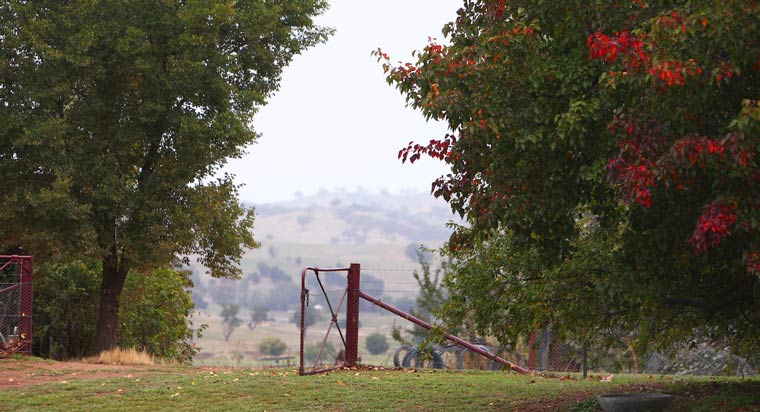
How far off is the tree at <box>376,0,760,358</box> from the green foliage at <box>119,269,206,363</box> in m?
14.1

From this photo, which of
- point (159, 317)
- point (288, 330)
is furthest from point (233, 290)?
point (159, 317)

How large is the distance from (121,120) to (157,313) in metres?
6.29

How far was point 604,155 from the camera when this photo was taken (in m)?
8.87

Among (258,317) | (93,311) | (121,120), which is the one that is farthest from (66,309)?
(258,317)

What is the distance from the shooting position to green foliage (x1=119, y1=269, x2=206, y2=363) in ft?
76.5

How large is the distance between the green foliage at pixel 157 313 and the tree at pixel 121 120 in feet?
8.48

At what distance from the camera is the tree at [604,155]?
7.77 m

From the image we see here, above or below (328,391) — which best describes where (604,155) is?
above

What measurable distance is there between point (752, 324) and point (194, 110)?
1337 centimetres

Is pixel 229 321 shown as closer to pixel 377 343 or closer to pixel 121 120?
pixel 377 343

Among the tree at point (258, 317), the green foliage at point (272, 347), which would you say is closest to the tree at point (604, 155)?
the green foliage at point (272, 347)

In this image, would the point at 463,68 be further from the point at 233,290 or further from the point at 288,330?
the point at 233,290

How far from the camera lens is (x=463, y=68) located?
9.23m

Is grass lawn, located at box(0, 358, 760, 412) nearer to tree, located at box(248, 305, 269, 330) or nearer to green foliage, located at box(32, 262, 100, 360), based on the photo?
green foliage, located at box(32, 262, 100, 360)
